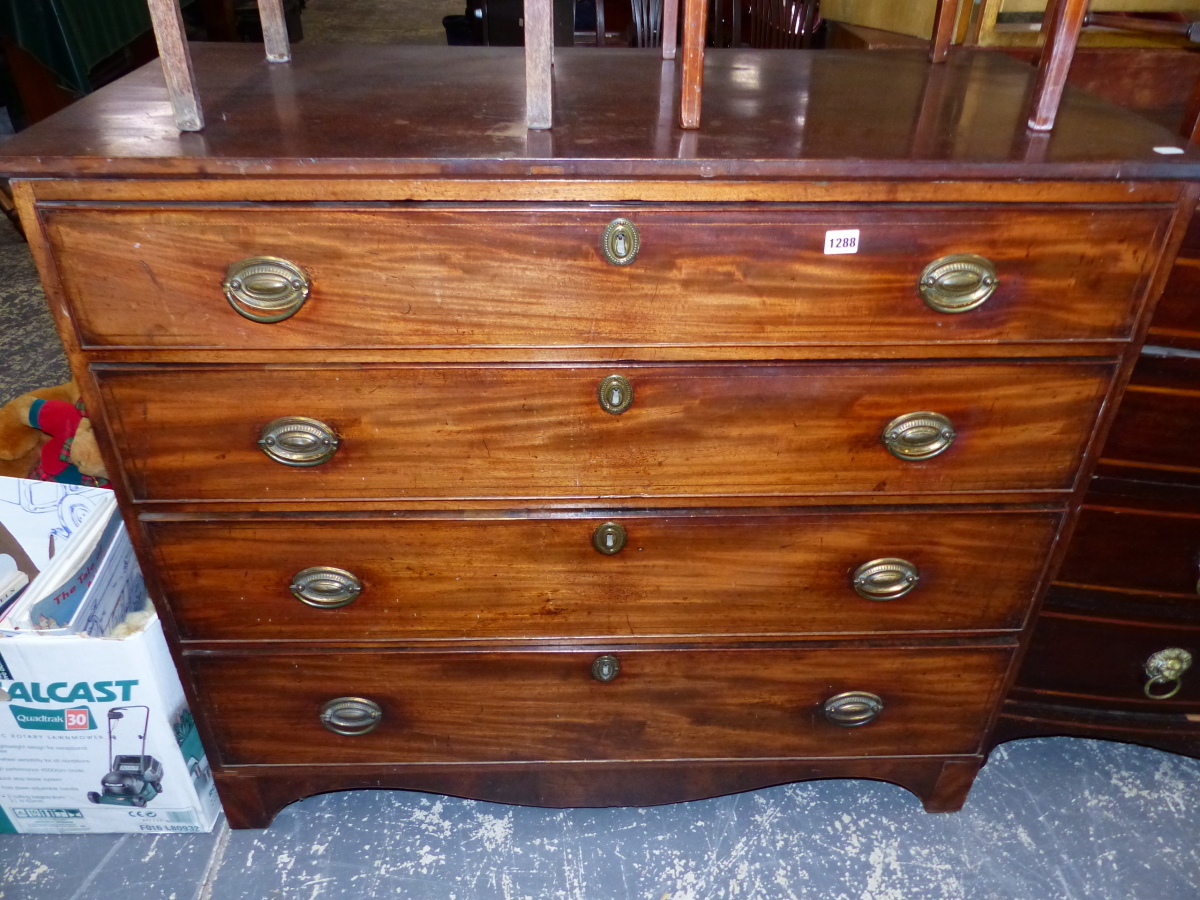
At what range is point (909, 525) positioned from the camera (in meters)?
1.17

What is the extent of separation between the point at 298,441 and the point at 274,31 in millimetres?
648

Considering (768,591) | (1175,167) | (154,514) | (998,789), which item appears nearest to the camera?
(1175,167)

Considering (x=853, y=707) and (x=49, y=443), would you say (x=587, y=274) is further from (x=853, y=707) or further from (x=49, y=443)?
(x=49, y=443)

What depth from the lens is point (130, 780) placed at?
136 centimetres

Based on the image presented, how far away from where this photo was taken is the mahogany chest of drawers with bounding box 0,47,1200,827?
3.04ft

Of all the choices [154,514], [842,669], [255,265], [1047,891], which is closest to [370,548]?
[154,514]

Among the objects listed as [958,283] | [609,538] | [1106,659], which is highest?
[958,283]

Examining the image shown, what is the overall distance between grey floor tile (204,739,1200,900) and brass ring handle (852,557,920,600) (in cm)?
51

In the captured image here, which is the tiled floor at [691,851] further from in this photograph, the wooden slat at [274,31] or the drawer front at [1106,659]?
the wooden slat at [274,31]

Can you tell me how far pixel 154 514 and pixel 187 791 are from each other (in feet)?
1.82

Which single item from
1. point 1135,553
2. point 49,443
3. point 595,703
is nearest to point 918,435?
point 1135,553

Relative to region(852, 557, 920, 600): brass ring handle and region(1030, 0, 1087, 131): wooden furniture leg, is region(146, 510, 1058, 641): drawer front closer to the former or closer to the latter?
region(852, 557, 920, 600): brass ring handle

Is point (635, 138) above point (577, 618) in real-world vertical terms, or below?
above

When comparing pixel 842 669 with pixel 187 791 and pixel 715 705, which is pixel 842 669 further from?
pixel 187 791
